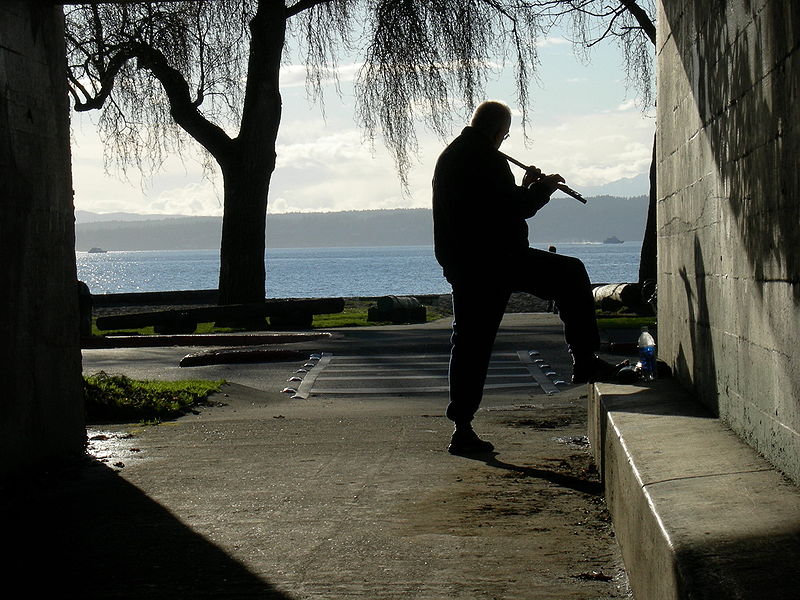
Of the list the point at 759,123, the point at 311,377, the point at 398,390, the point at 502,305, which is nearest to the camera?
the point at 759,123

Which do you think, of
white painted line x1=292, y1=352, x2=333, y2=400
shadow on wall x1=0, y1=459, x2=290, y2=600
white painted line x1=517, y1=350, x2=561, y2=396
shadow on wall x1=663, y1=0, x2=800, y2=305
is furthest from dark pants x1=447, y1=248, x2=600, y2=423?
white painted line x1=292, y1=352, x2=333, y2=400

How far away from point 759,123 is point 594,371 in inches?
106

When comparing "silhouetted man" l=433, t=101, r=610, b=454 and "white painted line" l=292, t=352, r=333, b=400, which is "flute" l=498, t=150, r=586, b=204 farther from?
"white painted line" l=292, t=352, r=333, b=400

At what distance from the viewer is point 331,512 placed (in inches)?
190

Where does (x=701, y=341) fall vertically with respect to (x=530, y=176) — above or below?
below

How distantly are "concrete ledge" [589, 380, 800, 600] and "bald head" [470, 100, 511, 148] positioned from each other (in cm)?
202

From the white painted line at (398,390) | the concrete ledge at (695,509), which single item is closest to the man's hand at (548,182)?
the concrete ledge at (695,509)

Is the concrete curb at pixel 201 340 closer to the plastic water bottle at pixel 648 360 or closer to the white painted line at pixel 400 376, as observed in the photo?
the white painted line at pixel 400 376

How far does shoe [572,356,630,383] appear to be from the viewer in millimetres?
6176

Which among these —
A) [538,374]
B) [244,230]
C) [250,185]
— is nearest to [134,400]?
[538,374]

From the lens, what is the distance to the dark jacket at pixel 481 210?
20.6ft

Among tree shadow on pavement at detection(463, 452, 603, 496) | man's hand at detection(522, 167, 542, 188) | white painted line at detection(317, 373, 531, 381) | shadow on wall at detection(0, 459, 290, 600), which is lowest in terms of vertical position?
white painted line at detection(317, 373, 531, 381)

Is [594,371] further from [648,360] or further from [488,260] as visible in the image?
[488,260]

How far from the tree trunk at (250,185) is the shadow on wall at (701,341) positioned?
1695 cm
